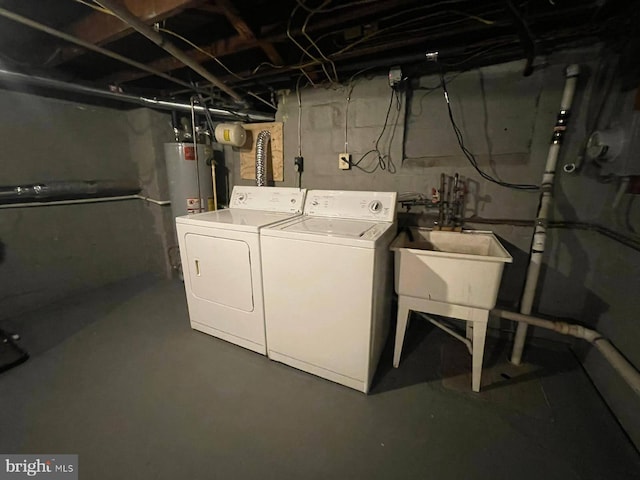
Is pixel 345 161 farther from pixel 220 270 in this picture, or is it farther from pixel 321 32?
pixel 220 270

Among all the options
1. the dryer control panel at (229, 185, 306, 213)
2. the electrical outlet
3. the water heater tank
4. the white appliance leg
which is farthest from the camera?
the water heater tank

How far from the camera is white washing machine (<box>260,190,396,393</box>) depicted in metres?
1.42

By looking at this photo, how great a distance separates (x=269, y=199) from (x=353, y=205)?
2.55 ft

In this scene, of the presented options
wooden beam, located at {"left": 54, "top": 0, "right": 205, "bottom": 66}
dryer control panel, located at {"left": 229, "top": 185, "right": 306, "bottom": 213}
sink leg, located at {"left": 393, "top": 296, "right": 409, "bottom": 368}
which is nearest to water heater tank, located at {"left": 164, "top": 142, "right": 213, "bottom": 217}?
dryer control panel, located at {"left": 229, "top": 185, "right": 306, "bottom": 213}

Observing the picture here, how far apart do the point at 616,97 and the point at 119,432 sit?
3.35 m

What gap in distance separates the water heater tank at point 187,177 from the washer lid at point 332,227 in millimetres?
1492

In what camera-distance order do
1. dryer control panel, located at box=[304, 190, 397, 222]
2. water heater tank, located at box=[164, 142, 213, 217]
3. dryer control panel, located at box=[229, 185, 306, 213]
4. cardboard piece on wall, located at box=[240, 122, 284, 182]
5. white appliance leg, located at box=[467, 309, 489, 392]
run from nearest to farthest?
1. white appliance leg, located at box=[467, 309, 489, 392]
2. dryer control panel, located at box=[304, 190, 397, 222]
3. dryer control panel, located at box=[229, 185, 306, 213]
4. cardboard piece on wall, located at box=[240, 122, 284, 182]
5. water heater tank, located at box=[164, 142, 213, 217]

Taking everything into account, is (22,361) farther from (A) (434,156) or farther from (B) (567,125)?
(B) (567,125)

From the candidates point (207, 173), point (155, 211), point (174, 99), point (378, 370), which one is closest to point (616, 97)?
point (378, 370)

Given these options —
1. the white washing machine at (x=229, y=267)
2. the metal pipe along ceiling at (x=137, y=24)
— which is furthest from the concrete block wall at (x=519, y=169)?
the metal pipe along ceiling at (x=137, y=24)

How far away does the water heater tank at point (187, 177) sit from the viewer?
2.63m

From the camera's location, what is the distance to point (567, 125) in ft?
5.47

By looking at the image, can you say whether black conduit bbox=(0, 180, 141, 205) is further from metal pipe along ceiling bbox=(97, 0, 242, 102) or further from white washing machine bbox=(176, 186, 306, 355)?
metal pipe along ceiling bbox=(97, 0, 242, 102)

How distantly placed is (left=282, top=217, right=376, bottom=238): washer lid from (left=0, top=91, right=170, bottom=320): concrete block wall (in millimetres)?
2310
